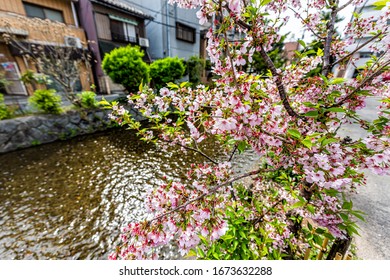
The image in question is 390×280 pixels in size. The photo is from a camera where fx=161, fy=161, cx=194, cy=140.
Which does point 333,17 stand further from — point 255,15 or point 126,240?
point 126,240

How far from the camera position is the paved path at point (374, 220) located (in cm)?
257

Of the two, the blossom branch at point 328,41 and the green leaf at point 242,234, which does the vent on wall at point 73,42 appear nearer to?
the blossom branch at point 328,41

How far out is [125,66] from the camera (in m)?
8.63

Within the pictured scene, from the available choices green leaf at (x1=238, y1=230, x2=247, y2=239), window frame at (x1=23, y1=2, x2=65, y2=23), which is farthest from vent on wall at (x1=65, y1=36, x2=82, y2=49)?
green leaf at (x1=238, y1=230, x2=247, y2=239)

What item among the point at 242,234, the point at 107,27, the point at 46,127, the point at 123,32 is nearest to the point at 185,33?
the point at 123,32

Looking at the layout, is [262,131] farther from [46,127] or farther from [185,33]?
[185,33]

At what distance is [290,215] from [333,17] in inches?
104

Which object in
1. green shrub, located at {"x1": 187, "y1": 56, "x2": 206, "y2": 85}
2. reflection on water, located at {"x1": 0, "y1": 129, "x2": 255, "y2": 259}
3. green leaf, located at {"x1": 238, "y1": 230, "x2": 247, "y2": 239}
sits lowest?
reflection on water, located at {"x1": 0, "y1": 129, "x2": 255, "y2": 259}

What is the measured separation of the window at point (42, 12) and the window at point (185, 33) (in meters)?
9.18

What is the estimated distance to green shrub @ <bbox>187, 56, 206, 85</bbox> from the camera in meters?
14.5

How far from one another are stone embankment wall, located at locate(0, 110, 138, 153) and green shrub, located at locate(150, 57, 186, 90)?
4104mm

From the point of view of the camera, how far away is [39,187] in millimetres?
4699

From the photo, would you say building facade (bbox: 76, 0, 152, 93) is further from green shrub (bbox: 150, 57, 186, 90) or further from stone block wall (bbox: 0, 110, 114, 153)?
stone block wall (bbox: 0, 110, 114, 153)

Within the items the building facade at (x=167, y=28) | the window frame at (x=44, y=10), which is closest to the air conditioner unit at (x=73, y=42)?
the window frame at (x=44, y=10)
